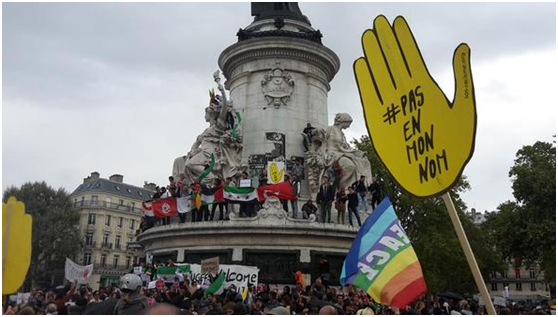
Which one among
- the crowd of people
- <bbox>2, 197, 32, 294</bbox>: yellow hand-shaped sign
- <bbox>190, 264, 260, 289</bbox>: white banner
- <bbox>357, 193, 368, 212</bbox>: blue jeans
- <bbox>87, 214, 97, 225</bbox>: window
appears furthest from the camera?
<bbox>87, 214, 97, 225</bbox>: window

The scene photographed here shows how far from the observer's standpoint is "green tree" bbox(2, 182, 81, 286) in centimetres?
4375

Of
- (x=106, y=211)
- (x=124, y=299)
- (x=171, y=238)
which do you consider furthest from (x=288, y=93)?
(x=106, y=211)

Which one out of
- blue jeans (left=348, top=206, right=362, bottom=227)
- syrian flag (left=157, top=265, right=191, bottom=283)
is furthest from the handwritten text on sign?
blue jeans (left=348, top=206, right=362, bottom=227)

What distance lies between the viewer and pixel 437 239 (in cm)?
3412

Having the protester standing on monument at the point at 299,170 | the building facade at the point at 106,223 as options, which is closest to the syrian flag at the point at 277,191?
the protester standing on monument at the point at 299,170

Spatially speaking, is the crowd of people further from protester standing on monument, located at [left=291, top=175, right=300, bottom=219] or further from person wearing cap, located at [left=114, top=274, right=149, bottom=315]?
protester standing on monument, located at [left=291, top=175, right=300, bottom=219]

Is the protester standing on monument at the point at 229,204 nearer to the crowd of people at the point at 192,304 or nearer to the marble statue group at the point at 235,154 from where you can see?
the marble statue group at the point at 235,154

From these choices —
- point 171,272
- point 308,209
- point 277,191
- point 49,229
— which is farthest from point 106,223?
point 171,272

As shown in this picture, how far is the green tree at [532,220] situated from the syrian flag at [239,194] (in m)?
16.2

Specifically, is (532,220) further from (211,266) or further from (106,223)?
(106,223)

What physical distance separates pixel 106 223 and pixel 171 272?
53.5 metres

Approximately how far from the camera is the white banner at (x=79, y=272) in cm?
1390

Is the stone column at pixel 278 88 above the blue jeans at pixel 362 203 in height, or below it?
above

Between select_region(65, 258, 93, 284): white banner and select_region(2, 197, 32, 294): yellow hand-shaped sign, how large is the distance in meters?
8.83
